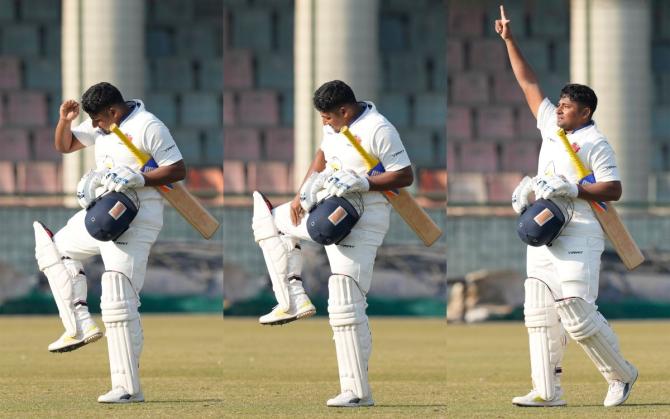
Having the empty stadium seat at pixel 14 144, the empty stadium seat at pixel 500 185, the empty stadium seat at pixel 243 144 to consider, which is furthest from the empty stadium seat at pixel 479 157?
the empty stadium seat at pixel 14 144

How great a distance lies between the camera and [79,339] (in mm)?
8430

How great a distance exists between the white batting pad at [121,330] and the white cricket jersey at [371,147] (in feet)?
4.56

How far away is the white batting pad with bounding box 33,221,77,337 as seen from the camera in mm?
8523

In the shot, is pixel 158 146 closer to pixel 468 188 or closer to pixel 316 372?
pixel 316 372

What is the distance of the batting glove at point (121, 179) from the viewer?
8070mm

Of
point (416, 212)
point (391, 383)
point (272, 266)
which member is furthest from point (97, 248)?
point (391, 383)

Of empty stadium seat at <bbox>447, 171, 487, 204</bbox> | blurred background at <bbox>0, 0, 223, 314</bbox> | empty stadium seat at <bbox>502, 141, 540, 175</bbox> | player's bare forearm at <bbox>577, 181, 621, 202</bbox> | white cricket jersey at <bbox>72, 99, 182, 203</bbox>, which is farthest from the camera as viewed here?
empty stadium seat at <bbox>502, 141, 540, 175</bbox>

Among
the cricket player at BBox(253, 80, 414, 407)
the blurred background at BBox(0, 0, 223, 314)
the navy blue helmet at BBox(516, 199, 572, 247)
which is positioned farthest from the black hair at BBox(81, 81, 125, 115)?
the blurred background at BBox(0, 0, 223, 314)

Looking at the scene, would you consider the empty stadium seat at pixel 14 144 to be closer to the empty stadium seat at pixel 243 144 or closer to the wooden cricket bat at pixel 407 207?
the empty stadium seat at pixel 243 144

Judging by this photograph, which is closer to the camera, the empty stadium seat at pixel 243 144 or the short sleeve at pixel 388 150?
the short sleeve at pixel 388 150

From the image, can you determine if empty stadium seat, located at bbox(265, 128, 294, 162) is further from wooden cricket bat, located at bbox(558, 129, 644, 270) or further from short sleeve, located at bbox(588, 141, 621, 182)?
short sleeve, located at bbox(588, 141, 621, 182)

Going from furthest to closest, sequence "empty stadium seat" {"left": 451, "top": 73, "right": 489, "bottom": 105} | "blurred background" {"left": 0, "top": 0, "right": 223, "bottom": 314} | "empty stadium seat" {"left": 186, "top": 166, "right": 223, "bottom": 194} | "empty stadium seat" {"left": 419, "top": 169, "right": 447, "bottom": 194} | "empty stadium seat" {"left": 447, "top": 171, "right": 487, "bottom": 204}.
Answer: "empty stadium seat" {"left": 451, "top": 73, "right": 489, "bottom": 105} < "empty stadium seat" {"left": 447, "top": 171, "right": 487, "bottom": 204} < "empty stadium seat" {"left": 419, "top": 169, "right": 447, "bottom": 194} < "empty stadium seat" {"left": 186, "top": 166, "right": 223, "bottom": 194} < "blurred background" {"left": 0, "top": 0, "right": 223, "bottom": 314}

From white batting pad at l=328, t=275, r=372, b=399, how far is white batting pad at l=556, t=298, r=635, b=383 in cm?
109

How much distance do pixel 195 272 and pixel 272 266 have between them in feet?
45.6
